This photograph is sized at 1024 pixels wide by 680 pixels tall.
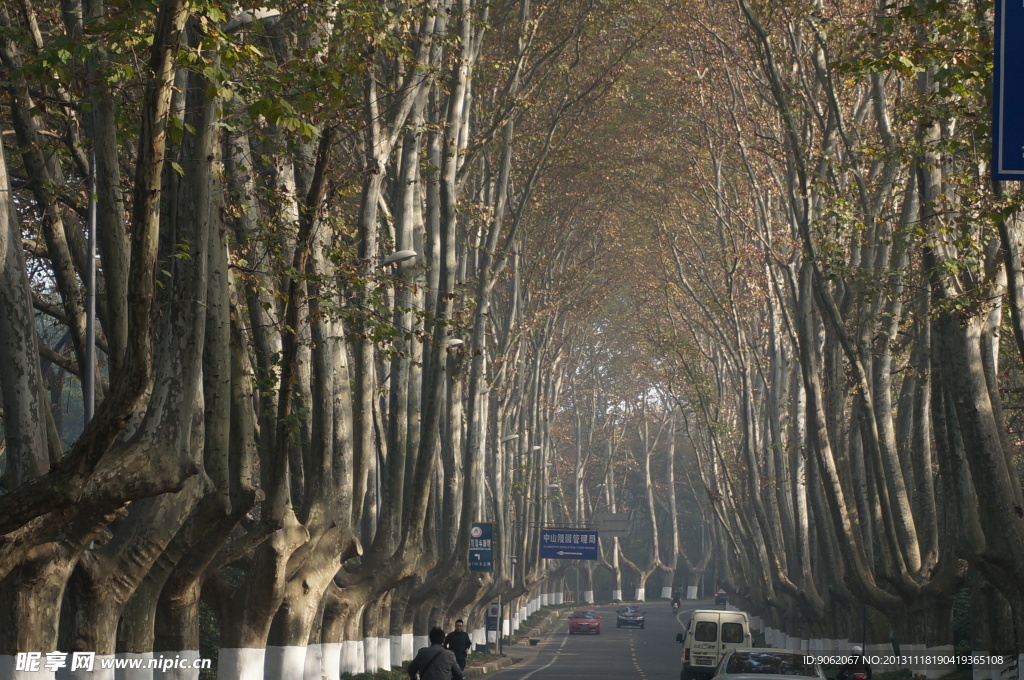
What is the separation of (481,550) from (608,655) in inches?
485

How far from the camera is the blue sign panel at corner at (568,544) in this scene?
62031mm

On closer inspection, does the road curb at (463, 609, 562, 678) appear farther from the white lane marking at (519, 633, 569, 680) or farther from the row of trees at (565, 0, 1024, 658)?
the row of trees at (565, 0, 1024, 658)

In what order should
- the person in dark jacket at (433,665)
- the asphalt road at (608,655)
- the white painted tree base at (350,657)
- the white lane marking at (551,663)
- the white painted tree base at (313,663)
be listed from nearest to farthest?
1. the person in dark jacket at (433,665)
2. the white painted tree base at (313,663)
3. the white painted tree base at (350,657)
4. the white lane marking at (551,663)
5. the asphalt road at (608,655)

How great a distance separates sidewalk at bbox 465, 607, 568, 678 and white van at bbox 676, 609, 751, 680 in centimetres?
635

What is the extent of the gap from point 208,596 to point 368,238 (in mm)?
5569

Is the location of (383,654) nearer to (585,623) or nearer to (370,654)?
(370,654)

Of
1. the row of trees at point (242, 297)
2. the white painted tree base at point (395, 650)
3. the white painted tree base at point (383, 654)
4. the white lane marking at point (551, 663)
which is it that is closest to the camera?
the row of trees at point (242, 297)

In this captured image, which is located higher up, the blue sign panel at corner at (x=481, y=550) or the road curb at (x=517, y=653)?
the blue sign panel at corner at (x=481, y=550)

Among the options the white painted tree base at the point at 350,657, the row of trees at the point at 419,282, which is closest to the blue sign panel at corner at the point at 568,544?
the row of trees at the point at 419,282

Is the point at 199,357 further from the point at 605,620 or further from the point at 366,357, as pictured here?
the point at 605,620

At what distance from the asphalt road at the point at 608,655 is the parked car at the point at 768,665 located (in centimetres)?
1954

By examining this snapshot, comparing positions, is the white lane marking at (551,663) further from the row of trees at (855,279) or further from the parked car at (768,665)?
the parked car at (768,665)

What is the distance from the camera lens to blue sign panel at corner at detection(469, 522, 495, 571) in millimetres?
36219

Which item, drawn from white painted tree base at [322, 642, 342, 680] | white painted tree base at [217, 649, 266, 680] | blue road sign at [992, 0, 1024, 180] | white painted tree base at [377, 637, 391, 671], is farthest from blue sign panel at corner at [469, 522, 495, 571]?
blue road sign at [992, 0, 1024, 180]
